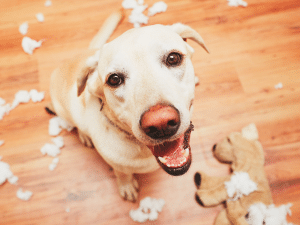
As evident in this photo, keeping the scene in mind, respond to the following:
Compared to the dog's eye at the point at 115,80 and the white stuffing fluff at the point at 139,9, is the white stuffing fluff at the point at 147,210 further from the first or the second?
the white stuffing fluff at the point at 139,9

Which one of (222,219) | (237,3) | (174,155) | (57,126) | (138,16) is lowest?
(222,219)

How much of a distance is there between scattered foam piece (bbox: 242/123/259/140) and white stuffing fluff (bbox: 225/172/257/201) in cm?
37

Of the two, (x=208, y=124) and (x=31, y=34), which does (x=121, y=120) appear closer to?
(x=208, y=124)

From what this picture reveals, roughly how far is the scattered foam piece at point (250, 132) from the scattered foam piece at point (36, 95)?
2025 mm

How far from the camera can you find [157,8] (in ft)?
8.85

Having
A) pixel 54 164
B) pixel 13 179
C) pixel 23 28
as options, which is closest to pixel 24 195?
pixel 13 179

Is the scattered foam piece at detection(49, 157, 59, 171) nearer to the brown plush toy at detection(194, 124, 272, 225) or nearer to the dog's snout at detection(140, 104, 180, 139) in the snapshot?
the brown plush toy at detection(194, 124, 272, 225)

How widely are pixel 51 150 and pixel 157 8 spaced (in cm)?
191

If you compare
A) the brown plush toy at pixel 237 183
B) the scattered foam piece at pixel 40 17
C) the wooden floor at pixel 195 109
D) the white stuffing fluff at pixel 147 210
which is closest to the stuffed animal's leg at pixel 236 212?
the brown plush toy at pixel 237 183

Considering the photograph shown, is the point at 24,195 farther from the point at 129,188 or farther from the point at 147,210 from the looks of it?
the point at 147,210

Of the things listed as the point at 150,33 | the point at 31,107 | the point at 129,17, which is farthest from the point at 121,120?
the point at 129,17

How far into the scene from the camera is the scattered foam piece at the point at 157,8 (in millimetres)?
2693

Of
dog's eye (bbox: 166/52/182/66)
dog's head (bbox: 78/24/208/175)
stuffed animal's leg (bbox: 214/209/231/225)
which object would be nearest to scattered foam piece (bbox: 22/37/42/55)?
dog's head (bbox: 78/24/208/175)

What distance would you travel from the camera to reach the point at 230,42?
2566 millimetres
